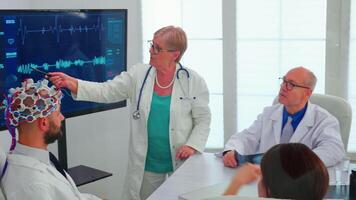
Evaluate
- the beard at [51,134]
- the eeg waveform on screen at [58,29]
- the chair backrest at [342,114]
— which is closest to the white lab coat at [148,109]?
the eeg waveform on screen at [58,29]

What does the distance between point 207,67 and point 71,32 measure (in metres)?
1.26

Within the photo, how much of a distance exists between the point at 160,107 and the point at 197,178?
0.56m

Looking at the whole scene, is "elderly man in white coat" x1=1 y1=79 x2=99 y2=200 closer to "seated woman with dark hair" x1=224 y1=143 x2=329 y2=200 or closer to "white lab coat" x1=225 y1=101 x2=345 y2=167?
"seated woman with dark hair" x1=224 y1=143 x2=329 y2=200

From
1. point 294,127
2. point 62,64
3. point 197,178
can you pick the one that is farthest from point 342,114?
point 62,64

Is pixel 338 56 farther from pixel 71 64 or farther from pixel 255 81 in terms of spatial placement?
pixel 71 64

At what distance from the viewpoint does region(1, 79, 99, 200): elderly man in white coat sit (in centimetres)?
174

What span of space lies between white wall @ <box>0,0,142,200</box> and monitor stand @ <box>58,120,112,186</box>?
0.39 metres

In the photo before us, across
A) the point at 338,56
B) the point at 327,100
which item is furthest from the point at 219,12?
the point at 327,100

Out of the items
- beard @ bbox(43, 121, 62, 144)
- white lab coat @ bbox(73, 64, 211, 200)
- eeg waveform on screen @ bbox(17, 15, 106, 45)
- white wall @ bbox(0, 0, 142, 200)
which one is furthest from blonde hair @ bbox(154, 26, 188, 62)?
white wall @ bbox(0, 0, 142, 200)

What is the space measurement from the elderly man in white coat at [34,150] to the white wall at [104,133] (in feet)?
5.54

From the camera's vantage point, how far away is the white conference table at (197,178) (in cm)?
210

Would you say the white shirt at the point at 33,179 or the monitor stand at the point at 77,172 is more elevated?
the white shirt at the point at 33,179

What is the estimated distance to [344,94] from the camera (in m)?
3.62

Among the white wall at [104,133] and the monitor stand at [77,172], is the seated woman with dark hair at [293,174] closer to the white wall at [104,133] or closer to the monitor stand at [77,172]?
the monitor stand at [77,172]
